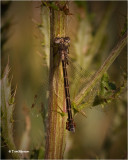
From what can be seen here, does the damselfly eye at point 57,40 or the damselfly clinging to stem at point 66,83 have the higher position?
the damselfly eye at point 57,40

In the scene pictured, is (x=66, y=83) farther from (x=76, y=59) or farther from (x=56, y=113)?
(x=76, y=59)

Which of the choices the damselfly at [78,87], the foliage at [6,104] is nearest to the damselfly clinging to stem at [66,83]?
the damselfly at [78,87]

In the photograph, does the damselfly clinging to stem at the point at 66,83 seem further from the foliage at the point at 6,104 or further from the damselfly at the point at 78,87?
the foliage at the point at 6,104

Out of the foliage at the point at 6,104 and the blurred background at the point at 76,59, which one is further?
the blurred background at the point at 76,59

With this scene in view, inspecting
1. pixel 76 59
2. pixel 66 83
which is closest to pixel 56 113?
pixel 66 83

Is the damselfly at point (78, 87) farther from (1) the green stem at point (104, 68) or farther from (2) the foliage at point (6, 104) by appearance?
(2) the foliage at point (6, 104)

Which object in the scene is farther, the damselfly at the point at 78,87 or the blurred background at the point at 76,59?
the blurred background at the point at 76,59

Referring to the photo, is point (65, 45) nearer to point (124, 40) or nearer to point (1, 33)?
point (124, 40)
